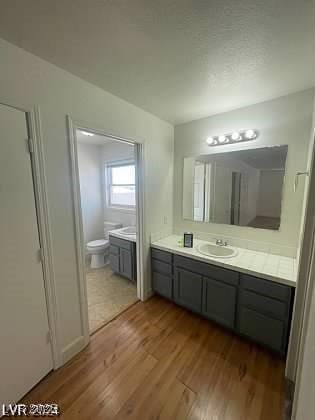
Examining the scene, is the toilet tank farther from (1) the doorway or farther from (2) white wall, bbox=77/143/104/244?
(2) white wall, bbox=77/143/104/244

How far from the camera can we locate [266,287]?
5.34ft

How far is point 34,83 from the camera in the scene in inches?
50.5

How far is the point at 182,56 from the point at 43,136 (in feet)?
3.83

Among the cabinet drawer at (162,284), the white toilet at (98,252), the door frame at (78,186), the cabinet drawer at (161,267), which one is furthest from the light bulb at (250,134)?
the white toilet at (98,252)

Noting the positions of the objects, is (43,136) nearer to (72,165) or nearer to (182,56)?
(72,165)

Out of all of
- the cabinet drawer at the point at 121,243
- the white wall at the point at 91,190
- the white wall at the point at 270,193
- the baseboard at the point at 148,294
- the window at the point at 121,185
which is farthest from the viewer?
the white wall at the point at 91,190

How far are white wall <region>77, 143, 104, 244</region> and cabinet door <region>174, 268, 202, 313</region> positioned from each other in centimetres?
239

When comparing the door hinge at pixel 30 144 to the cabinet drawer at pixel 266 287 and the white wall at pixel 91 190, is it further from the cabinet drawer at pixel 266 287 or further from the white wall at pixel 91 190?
the white wall at pixel 91 190

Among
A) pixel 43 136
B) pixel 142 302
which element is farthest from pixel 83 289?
pixel 43 136

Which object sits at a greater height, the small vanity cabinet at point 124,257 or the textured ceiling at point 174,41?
the textured ceiling at point 174,41

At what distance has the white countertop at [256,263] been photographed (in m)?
1.59

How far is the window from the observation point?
144 inches

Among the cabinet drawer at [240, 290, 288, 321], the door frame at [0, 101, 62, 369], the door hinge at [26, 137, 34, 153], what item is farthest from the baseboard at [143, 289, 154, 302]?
the door hinge at [26, 137, 34, 153]

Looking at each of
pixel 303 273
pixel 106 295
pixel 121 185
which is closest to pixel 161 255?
pixel 106 295
